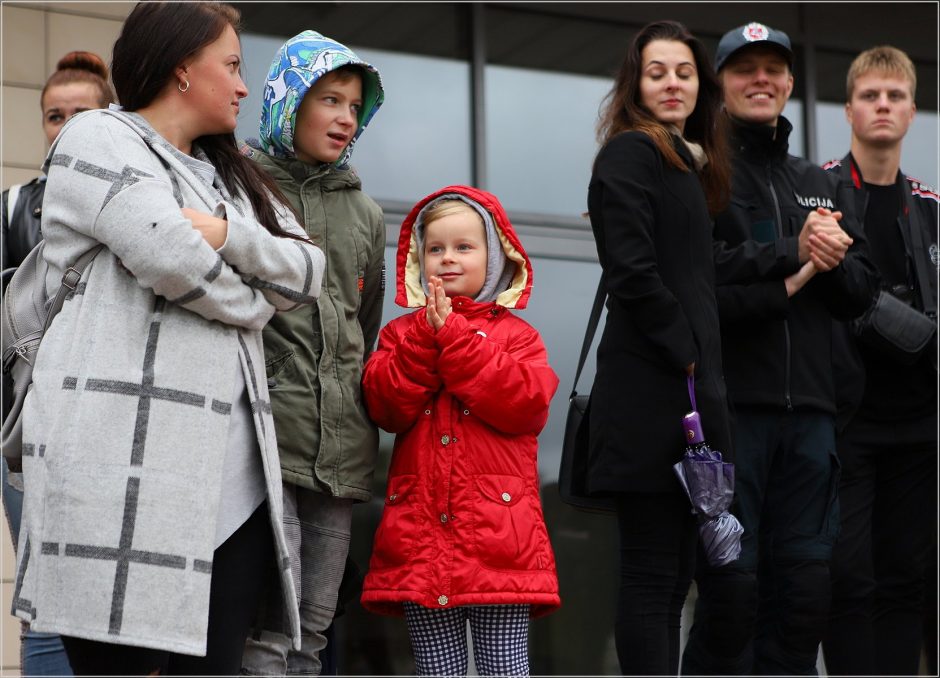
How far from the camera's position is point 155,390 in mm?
2506

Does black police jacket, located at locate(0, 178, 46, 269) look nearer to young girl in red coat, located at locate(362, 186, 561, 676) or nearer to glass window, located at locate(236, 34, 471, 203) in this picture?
young girl in red coat, located at locate(362, 186, 561, 676)

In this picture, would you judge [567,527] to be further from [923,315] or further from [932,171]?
[932,171]

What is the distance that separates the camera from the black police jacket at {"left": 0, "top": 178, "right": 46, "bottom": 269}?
12.9 feet

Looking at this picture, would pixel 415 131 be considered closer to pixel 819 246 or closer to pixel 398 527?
pixel 819 246

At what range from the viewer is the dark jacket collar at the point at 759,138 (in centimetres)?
423

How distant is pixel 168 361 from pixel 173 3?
2.71 ft

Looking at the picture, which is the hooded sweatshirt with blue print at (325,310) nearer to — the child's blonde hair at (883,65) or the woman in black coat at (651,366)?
the woman in black coat at (651,366)

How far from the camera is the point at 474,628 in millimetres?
3424

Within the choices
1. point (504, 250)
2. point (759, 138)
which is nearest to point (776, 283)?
point (759, 138)

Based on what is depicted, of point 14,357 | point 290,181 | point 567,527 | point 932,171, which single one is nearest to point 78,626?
point 14,357

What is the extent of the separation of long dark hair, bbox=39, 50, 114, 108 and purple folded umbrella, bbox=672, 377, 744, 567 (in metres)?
2.16

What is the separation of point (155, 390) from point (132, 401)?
5 centimetres

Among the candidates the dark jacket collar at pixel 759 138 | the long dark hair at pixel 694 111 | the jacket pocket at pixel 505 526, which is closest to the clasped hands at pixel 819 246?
the long dark hair at pixel 694 111

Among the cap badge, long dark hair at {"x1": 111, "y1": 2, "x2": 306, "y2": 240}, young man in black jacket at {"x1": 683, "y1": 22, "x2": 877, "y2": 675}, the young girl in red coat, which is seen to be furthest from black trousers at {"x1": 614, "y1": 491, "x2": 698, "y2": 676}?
the cap badge
